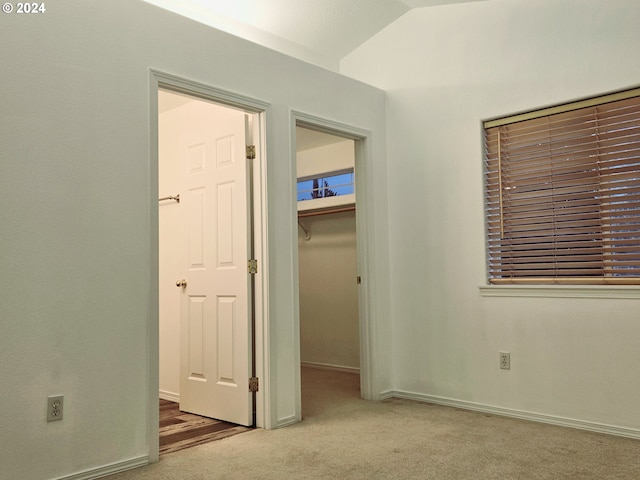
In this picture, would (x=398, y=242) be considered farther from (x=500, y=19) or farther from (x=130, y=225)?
(x=130, y=225)

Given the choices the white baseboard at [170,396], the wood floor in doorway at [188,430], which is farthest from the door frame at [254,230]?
the white baseboard at [170,396]

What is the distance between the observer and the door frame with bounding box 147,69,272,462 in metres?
2.87

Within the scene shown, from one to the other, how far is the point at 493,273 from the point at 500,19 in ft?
5.65

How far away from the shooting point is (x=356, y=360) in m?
5.52

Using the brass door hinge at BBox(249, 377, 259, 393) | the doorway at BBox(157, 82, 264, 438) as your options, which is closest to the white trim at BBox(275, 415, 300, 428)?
the doorway at BBox(157, 82, 264, 438)

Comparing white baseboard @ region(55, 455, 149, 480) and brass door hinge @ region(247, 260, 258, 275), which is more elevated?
brass door hinge @ region(247, 260, 258, 275)

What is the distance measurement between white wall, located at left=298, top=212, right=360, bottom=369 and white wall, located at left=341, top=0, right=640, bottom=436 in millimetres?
1352

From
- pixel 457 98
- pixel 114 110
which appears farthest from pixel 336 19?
pixel 114 110

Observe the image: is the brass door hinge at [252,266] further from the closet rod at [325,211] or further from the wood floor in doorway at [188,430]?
the closet rod at [325,211]

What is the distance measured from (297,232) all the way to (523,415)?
1885 mm

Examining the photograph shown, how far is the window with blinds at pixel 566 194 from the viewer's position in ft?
10.6

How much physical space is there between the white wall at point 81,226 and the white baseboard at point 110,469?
1 centimetres

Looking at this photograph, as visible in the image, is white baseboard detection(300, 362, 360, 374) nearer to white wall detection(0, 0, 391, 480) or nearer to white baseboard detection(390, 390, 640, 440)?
white baseboard detection(390, 390, 640, 440)

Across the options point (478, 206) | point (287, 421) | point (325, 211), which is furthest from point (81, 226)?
point (325, 211)
